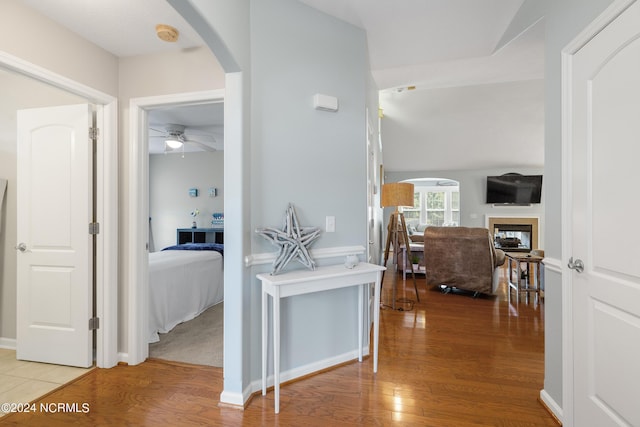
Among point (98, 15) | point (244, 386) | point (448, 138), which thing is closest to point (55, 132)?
point (98, 15)

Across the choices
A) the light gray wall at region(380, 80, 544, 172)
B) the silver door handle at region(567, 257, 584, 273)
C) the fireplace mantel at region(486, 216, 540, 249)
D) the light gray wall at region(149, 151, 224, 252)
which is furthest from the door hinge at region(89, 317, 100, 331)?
the fireplace mantel at region(486, 216, 540, 249)

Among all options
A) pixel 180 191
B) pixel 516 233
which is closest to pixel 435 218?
pixel 516 233

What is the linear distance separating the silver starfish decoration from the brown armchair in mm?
2858

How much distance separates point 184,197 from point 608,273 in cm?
656

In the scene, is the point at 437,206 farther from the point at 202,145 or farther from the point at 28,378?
the point at 28,378

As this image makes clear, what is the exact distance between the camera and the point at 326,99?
7.18 ft

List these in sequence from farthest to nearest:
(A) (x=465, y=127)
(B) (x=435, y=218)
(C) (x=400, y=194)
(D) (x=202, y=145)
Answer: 1. (B) (x=435, y=218)
2. (A) (x=465, y=127)
3. (D) (x=202, y=145)
4. (C) (x=400, y=194)

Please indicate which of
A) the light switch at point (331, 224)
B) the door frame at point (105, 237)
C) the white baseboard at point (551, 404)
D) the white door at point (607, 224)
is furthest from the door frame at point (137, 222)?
the white baseboard at point (551, 404)

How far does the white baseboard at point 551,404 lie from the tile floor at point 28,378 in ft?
10.5

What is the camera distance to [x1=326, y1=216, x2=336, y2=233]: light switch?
7.38 feet

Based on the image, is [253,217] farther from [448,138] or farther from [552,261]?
[448,138]

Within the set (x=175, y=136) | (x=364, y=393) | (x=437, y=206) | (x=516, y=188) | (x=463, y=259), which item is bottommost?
(x=364, y=393)

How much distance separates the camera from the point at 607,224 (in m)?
1.33

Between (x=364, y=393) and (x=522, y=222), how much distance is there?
311 inches
